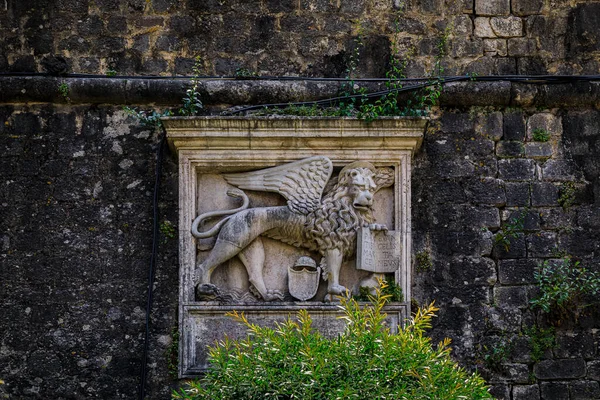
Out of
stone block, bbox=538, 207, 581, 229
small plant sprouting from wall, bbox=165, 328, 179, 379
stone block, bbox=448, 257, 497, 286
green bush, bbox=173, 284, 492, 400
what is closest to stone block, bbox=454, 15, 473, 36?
stone block, bbox=538, 207, 581, 229

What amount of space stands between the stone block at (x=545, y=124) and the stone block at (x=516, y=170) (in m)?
0.18

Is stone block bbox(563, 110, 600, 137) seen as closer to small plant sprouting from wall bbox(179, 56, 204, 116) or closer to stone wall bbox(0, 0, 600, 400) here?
stone wall bbox(0, 0, 600, 400)

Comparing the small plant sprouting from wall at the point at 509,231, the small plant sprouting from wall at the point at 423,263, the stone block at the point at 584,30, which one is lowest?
the small plant sprouting from wall at the point at 423,263

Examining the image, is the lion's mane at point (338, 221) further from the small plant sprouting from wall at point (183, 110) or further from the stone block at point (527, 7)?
the stone block at point (527, 7)

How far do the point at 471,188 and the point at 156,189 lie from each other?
2.07 metres

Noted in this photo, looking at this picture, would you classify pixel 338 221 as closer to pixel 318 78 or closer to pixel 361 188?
pixel 361 188

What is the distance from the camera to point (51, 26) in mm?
7512

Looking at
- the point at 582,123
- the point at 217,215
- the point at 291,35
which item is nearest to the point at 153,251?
the point at 217,215

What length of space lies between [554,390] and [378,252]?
4.62 ft

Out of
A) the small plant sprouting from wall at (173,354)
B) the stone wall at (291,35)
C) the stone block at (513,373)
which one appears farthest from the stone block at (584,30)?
the small plant sprouting from wall at (173,354)

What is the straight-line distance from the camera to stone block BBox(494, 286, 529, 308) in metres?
7.14

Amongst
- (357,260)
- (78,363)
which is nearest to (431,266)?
(357,260)

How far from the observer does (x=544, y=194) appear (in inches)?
289

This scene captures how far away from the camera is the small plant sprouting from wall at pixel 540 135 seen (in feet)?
24.4
